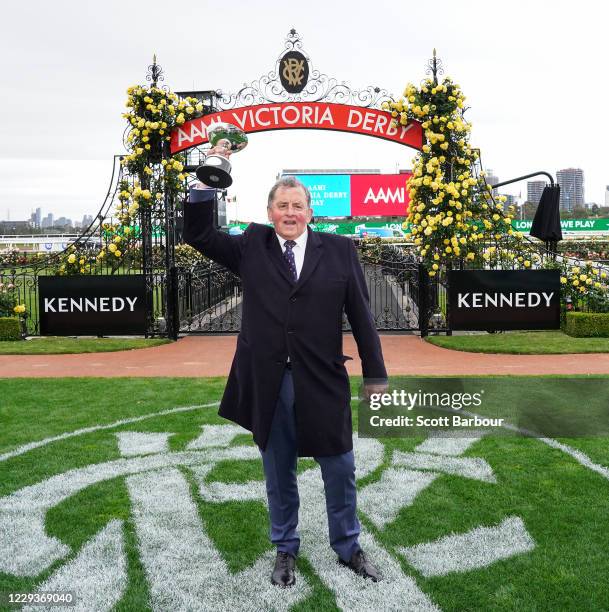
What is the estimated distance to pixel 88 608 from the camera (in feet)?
9.95

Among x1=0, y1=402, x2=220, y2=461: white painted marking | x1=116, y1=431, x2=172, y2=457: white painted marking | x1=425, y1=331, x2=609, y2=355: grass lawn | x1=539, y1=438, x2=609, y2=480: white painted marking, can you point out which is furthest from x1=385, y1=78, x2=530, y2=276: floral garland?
x1=116, y1=431, x2=172, y2=457: white painted marking

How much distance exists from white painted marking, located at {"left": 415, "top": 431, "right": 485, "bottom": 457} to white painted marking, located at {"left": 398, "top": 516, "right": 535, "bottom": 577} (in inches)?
55.6

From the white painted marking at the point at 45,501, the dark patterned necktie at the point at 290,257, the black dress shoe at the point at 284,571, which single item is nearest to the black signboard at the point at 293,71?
the white painted marking at the point at 45,501

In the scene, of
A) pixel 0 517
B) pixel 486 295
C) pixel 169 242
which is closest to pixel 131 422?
pixel 0 517

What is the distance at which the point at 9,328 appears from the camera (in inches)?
483

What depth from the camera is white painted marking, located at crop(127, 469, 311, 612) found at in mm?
3084

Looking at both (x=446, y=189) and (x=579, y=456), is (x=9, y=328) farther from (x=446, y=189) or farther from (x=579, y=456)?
(x=579, y=456)

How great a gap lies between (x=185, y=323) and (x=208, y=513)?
399 inches

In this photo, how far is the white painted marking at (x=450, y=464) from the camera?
15.6ft

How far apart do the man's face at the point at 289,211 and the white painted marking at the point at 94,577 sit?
184cm

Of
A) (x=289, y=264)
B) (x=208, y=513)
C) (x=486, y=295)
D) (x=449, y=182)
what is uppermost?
(x=449, y=182)

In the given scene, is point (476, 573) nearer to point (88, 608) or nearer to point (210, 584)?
point (210, 584)

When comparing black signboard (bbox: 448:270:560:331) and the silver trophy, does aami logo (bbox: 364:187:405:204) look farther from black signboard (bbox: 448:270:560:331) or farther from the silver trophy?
the silver trophy

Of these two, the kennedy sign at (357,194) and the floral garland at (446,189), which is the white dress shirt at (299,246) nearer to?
the floral garland at (446,189)
